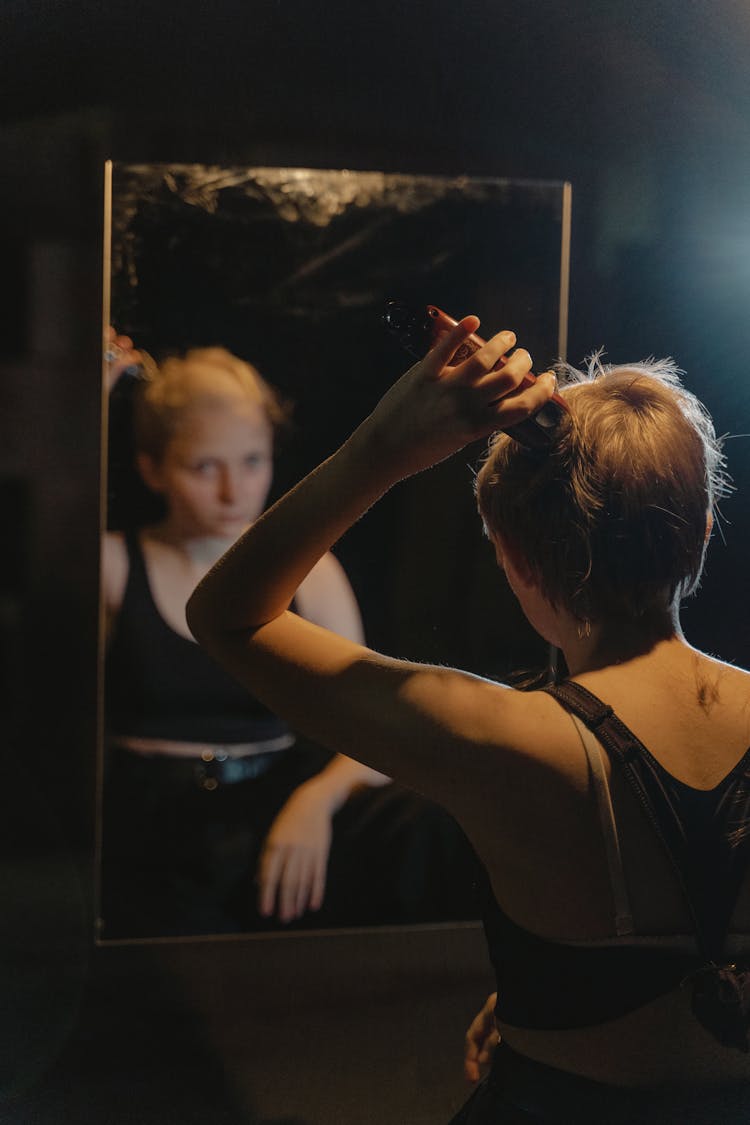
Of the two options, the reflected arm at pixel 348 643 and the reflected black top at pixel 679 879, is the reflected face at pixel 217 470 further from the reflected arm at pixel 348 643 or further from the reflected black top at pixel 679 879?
the reflected black top at pixel 679 879

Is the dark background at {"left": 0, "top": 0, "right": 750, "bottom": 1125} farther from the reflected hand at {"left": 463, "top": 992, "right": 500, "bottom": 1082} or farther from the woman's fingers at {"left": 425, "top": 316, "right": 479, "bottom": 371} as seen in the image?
the woman's fingers at {"left": 425, "top": 316, "right": 479, "bottom": 371}

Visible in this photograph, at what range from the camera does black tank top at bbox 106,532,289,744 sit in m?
2.14

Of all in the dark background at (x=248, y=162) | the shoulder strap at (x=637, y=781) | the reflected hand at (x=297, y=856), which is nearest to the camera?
the shoulder strap at (x=637, y=781)

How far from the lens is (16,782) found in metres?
2.17

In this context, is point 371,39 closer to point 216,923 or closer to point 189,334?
point 189,334

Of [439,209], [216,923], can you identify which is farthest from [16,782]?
[439,209]

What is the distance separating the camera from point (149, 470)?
6.92 feet

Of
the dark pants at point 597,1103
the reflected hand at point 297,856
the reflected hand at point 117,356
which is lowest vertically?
the reflected hand at point 297,856

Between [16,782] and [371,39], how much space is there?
1710mm

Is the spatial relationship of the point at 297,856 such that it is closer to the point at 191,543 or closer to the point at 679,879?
the point at 191,543

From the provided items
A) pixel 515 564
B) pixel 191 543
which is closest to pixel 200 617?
pixel 515 564

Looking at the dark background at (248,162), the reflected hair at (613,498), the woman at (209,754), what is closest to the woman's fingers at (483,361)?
the reflected hair at (613,498)

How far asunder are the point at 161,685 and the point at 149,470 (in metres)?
0.45

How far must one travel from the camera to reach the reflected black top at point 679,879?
2.80ft
